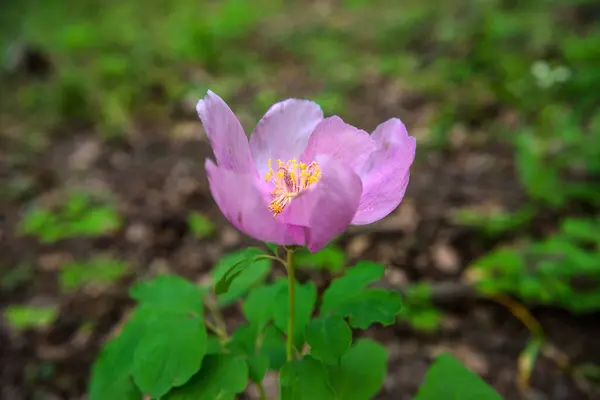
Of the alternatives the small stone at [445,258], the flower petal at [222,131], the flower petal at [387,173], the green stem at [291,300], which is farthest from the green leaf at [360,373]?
the small stone at [445,258]

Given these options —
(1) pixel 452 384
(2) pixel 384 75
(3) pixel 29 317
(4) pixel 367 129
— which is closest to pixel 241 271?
(1) pixel 452 384

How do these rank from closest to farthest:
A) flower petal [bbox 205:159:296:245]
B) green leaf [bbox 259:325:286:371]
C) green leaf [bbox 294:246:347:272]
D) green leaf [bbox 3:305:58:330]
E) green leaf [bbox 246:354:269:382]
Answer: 1. flower petal [bbox 205:159:296:245]
2. green leaf [bbox 246:354:269:382]
3. green leaf [bbox 259:325:286:371]
4. green leaf [bbox 3:305:58:330]
5. green leaf [bbox 294:246:347:272]

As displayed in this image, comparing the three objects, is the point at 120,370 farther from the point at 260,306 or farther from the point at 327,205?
the point at 327,205

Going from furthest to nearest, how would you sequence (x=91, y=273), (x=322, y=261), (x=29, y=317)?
(x=91, y=273) < (x=322, y=261) < (x=29, y=317)

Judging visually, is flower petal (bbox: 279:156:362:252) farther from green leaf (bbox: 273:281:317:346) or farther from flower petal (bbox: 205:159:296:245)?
green leaf (bbox: 273:281:317:346)

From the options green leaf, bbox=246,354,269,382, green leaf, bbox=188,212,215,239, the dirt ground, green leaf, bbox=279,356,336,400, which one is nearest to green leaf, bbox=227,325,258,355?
green leaf, bbox=246,354,269,382

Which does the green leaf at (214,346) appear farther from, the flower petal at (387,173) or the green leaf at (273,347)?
the flower petal at (387,173)

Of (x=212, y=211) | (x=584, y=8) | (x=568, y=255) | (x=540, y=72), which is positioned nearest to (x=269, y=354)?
(x=568, y=255)

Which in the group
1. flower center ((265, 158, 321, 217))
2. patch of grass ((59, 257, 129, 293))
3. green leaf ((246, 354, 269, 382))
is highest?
flower center ((265, 158, 321, 217))
